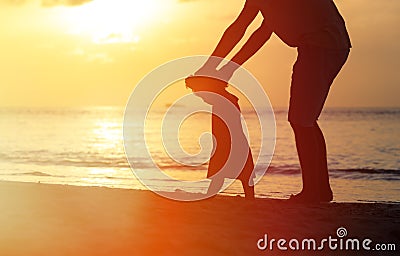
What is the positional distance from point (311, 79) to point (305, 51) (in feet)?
0.45

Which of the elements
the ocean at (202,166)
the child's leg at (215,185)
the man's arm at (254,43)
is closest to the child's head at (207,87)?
the man's arm at (254,43)

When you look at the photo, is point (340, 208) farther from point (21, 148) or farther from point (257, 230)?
point (21, 148)

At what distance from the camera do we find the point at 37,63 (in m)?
8.77

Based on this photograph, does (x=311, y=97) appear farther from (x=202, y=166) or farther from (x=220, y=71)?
(x=202, y=166)

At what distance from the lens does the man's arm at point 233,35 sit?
3.19 metres

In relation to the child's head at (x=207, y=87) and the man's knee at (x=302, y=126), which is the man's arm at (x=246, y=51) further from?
the man's knee at (x=302, y=126)

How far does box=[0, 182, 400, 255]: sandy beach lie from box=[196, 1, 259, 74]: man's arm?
73cm

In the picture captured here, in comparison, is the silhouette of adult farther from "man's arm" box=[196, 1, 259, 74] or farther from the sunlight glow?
the sunlight glow

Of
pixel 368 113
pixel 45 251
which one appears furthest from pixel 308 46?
pixel 368 113

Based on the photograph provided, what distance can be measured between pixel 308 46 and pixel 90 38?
Answer: 3713mm

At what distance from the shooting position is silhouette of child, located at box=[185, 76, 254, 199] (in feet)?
10.5

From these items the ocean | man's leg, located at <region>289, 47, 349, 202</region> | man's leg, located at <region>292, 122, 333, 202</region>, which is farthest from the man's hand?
the ocean

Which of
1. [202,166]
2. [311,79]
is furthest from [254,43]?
[202,166]

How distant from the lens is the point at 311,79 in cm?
308
